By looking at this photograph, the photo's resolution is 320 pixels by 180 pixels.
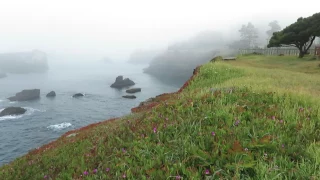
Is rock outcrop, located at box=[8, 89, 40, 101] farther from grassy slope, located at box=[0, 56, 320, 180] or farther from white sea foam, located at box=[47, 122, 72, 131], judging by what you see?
grassy slope, located at box=[0, 56, 320, 180]

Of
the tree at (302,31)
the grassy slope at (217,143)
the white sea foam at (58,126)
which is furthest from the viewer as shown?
the white sea foam at (58,126)

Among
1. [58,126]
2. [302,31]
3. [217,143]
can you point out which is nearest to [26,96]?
[58,126]

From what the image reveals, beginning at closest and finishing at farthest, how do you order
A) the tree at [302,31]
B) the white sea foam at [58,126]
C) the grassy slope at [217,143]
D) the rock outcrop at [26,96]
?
the grassy slope at [217,143]
the tree at [302,31]
the white sea foam at [58,126]
the rock outcrop at [26,96]

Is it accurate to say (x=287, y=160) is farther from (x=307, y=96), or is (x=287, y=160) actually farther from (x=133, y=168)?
(x=307, y=96)

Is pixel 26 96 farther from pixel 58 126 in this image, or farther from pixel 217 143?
pixel 217 143

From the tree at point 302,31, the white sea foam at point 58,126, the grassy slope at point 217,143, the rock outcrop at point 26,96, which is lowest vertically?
the rock outcrop at point 26,96

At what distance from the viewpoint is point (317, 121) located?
20.5 ft

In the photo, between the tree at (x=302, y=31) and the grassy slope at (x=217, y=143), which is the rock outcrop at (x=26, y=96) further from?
the grassy slope at (x=217, y=143)

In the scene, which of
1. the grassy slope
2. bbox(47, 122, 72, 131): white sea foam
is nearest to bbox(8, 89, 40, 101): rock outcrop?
bbox(47, 122, 72, 131): white sea foam

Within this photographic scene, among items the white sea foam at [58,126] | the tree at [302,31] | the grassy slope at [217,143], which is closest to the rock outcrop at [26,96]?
the white sea foam at [58,126]

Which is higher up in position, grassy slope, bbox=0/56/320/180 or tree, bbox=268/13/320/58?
tree, bbox=268/13/320/58

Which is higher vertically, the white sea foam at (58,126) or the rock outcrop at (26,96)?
the white sea foam at (58,126)

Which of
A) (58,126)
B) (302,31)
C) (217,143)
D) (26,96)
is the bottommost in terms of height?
(26,96)

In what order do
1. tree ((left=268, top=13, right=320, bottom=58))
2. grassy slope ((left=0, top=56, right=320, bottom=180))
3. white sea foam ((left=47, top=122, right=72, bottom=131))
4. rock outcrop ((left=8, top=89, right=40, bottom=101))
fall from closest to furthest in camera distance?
grassy slope ((left=0, top=56, right=320, bottom=180))
tree ((left=268, top=13, right=320, bottom=58))
white sea foam ((left=47, top=122, right=72, bottom=131))
rock outcrop ((left=8, top=89, right=40, bottom=101))
